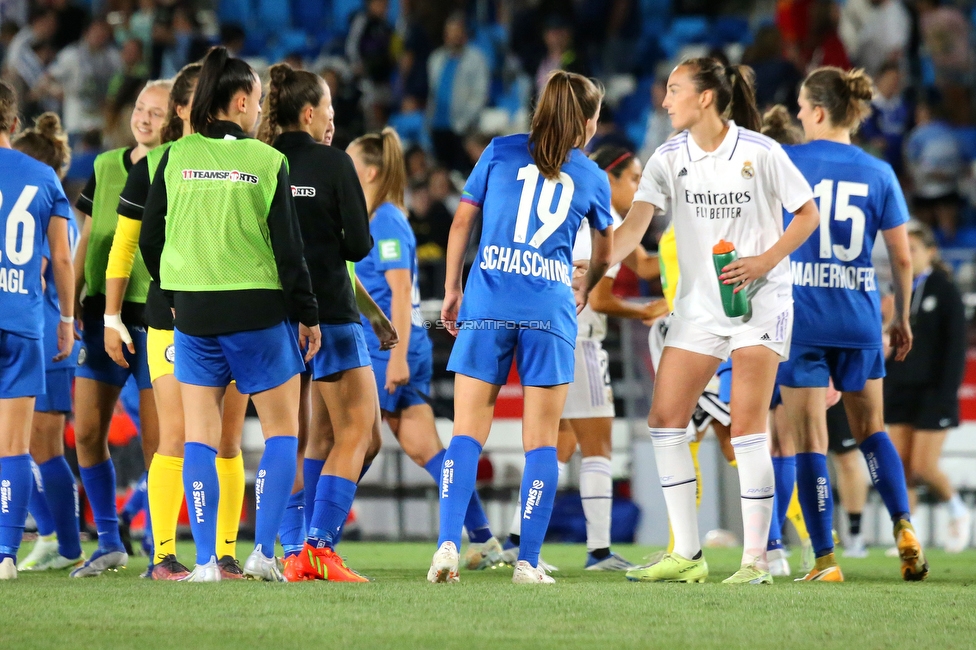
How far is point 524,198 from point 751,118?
141 centimetres

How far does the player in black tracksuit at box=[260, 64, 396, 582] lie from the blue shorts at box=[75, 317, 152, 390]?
1.05 meters

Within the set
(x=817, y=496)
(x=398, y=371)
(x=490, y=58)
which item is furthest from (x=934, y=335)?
(x=490, y=58)

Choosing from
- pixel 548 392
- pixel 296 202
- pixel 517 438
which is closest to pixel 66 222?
pixel 296 202

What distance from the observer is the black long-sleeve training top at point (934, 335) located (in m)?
9.54

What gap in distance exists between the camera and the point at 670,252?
6.73m

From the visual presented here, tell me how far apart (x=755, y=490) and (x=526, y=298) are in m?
1.29

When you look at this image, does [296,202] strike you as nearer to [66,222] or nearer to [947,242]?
[66,222]

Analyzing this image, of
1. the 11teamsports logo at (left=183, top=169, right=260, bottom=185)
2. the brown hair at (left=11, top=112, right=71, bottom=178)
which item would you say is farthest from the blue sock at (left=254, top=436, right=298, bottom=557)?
the brown hair at (left=11, top=112, right=71, bottom=178)

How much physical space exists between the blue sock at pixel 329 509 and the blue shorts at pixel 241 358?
0.63 m

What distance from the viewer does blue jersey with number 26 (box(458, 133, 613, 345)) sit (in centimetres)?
523

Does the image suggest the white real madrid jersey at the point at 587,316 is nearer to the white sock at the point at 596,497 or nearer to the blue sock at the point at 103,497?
the white sock at the point at 596,497

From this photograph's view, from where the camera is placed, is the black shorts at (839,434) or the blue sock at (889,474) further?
the black shorts at (839,434)

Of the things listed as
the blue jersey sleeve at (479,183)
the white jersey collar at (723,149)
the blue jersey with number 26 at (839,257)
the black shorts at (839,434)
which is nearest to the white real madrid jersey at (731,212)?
the white jersey collar at (723,149)

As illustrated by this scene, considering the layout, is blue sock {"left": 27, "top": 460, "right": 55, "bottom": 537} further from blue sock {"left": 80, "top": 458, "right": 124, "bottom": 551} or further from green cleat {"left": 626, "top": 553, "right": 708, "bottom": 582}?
green cleat {"left": 626, "top": 553, "right": 708, "bottom": 582}
